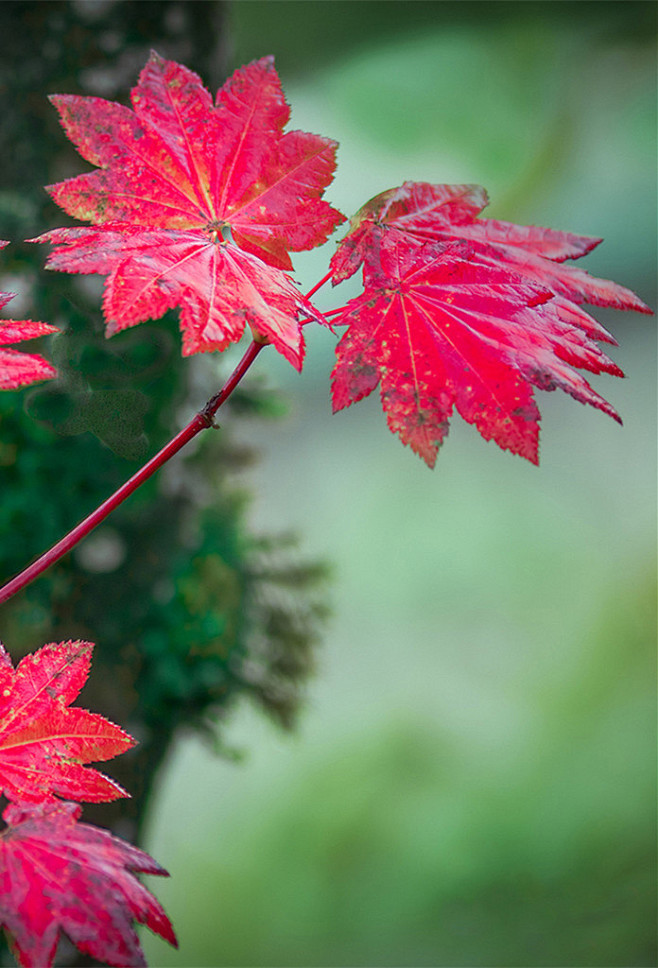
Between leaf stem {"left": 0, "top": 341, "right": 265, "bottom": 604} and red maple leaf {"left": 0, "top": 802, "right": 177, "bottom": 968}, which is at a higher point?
leaf stem {"left": 0, "top": 341, "right": 265, "bottom": 604}

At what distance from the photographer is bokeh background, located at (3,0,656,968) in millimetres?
1662

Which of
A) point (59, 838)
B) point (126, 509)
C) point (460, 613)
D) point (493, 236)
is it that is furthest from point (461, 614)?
point (59, 838)

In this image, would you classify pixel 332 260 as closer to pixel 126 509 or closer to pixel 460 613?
pixel 126 509

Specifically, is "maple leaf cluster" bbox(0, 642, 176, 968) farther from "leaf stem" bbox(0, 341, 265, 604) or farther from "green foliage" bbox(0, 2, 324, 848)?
"green foliage" bbox(0, 2, 324, 848)

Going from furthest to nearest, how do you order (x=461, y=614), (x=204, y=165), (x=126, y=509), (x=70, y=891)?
(x=461, y=614) → (x=126, y=509) → (x=204, y=165) → (x=70, y=891)

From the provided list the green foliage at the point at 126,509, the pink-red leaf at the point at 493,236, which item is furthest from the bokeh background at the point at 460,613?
the pink-red leaf at the point at 493,236

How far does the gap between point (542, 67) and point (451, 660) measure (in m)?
1.81

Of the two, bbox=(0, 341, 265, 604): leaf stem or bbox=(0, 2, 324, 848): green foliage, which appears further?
bbox=(0, 2, 324, 848): green foliage

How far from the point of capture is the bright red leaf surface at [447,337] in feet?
1.09

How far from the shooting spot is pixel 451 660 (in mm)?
1993

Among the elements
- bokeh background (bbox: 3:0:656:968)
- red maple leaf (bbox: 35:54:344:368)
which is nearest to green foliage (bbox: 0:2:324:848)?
red maple leaf (bbox: 35:54:344:368)

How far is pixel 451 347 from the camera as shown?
0.36 metres

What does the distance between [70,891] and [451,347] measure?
0.27 meters

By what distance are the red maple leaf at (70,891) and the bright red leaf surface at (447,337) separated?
200 millimetres
